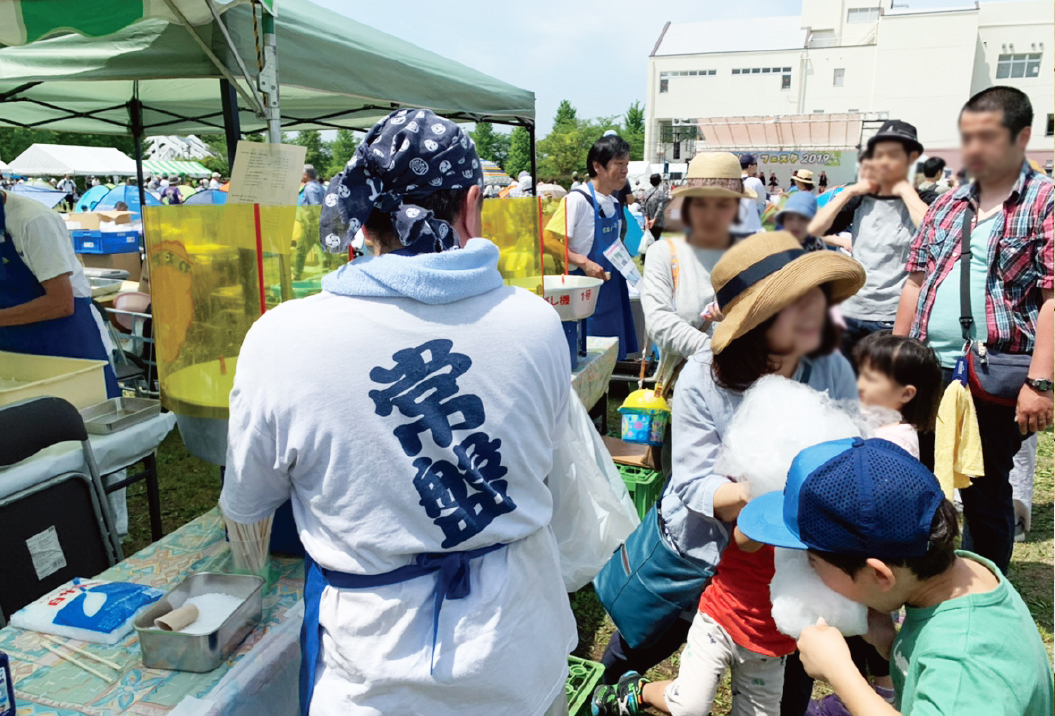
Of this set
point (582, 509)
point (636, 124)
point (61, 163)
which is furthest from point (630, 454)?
point (61, 163)

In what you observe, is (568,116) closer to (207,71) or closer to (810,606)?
(810,606)

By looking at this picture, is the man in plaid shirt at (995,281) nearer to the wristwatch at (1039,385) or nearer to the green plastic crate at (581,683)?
the wristwatch at (1039,385)

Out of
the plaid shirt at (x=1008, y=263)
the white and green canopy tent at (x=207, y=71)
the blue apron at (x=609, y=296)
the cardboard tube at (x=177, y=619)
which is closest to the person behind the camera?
the plaid shirt at (x=1008, y=263)

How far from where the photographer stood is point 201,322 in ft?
6.62

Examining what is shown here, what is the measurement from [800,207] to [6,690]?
1475 mm

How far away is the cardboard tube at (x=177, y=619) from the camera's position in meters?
1.40

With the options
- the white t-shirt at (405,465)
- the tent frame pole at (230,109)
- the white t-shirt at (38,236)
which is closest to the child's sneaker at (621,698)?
the white t-shirt at (405,465)

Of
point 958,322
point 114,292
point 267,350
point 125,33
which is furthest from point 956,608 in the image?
point 114,292

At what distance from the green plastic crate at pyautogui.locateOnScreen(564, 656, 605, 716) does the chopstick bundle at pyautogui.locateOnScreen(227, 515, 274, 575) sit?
0.98 metres

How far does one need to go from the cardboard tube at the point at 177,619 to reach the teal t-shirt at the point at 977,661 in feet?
4.42

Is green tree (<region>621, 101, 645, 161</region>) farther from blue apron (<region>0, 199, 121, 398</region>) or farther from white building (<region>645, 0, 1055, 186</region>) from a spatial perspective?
blue apron (<region>0, 199, 121, 398</region>)

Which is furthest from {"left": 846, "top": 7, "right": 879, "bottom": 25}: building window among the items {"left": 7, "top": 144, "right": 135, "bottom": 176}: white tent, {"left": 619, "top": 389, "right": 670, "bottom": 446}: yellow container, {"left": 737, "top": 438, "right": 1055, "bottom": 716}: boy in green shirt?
{"left": 7, "top": 144, "right": 135, "bottom": 176}: white tent

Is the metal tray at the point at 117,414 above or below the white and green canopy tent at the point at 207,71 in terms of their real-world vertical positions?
below

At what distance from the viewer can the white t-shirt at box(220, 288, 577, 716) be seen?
3.39 ft
